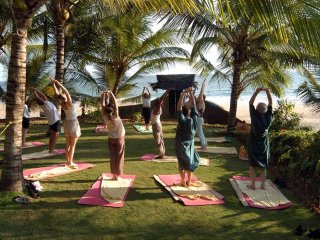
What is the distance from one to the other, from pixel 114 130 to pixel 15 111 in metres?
1.73

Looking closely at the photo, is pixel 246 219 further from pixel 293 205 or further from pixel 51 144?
pixel 51 144

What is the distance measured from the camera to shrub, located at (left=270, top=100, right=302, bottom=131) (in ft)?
37.5

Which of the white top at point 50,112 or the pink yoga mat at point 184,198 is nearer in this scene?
the pink yoga mat at point 184,198

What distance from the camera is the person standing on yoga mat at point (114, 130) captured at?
6893 mm

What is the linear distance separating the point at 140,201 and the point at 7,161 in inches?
85.2

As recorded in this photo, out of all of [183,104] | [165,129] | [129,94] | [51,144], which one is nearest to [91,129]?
[165,129]

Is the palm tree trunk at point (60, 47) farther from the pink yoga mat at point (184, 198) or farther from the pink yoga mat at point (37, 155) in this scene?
the pink yoga mat at point (184, 198)

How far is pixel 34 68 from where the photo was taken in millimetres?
16531

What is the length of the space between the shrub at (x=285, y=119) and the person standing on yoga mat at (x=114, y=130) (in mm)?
6010

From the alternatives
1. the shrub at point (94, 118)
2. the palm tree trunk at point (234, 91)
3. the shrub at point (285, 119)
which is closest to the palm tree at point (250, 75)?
the palm tree trunk at point (234, 91)

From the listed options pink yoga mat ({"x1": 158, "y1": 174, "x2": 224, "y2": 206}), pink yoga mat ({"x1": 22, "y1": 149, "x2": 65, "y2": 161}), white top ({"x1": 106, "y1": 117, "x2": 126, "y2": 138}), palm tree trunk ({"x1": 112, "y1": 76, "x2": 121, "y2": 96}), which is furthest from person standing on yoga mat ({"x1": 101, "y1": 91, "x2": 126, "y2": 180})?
palm tree trunk ({"x1": 112, "y1": 76, "x2": 121, "y2": 96})

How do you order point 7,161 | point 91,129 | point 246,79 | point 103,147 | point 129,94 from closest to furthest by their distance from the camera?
point 7,161
point 103,147
point 91,129
point 246,79
point 129,94

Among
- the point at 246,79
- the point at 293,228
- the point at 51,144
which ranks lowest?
the point at 293,228

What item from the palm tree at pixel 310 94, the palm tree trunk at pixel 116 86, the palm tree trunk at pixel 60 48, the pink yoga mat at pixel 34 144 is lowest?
the pink yoga mat at pixel 34 144
